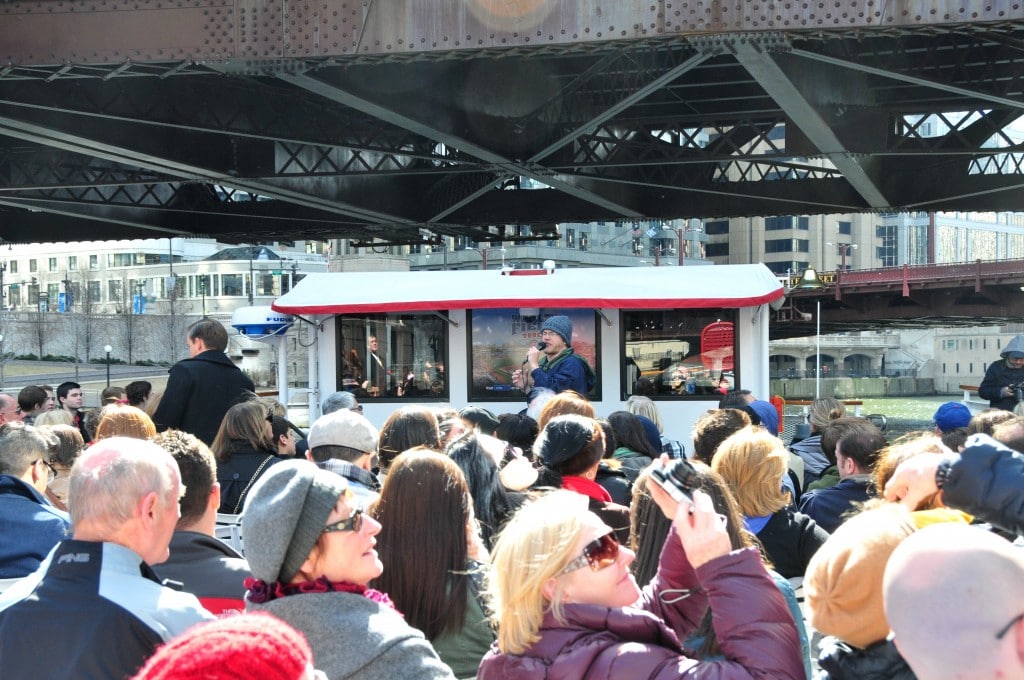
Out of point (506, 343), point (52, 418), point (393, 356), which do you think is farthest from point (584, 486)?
point (393, 356)

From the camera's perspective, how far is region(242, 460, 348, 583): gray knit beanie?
10.3 feet

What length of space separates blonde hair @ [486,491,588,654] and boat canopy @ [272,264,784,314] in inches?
434

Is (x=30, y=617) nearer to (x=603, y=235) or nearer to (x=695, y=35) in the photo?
(x=695, y=35)

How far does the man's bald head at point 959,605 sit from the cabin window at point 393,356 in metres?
13.0

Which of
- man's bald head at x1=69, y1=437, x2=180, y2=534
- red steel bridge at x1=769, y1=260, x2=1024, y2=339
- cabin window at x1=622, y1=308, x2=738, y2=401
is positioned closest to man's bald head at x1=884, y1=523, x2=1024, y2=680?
man's bald head at x1=69, y1=437, x2=180, y2=534

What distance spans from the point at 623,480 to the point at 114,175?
1475 cm

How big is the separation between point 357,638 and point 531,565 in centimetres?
54

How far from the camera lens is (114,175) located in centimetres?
1831

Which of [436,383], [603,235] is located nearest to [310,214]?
[436,383]

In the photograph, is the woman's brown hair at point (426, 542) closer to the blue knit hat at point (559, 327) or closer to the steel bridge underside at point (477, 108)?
→ the blue knit hat at point (559, 327)

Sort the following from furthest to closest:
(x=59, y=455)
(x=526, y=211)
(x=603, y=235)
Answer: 1. (x=603, y=235)
2. (x=526, y=211)
3. (x=59, y=455)

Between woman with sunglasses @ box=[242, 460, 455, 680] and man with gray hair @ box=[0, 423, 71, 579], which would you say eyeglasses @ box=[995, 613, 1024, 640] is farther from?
man with gray hair @ box=[0, 423, 71, 579]

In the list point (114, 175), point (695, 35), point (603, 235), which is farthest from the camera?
point (603, 235)

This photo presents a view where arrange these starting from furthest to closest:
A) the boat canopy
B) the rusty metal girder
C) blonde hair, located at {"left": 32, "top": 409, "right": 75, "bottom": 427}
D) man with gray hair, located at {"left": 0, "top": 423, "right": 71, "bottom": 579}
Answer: the boat canopy
the rusty metal girder
blonde hair, located at {"left": 32, "top": 409, "right": 75, "bottom": 427}
man with gray hair, located at {"left": 0, "top": 423, "right": 71, "bottom": 579}
